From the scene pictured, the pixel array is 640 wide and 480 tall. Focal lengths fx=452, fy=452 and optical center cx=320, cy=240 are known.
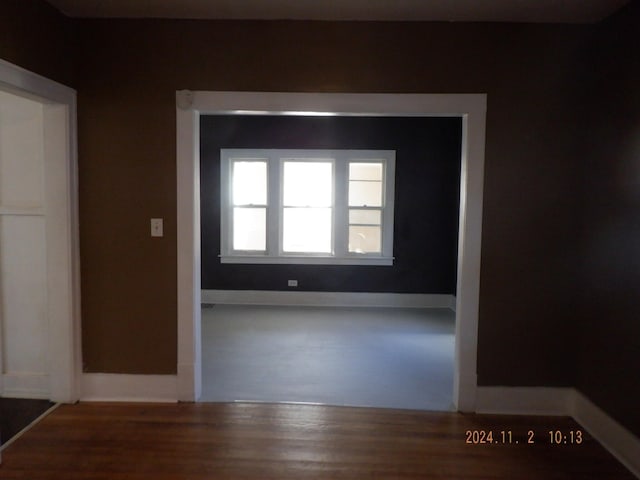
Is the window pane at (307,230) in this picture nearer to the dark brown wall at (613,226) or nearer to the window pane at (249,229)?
the window pane at (249,229)

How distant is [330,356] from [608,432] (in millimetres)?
2190

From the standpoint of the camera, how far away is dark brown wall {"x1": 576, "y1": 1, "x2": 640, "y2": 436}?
8.04 ft

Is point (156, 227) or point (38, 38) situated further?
point (156, 227)

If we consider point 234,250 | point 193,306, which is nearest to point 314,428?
point 193,306

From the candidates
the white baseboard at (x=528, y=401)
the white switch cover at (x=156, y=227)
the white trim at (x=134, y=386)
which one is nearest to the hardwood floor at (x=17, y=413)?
the white trim at (x=134, y=386)

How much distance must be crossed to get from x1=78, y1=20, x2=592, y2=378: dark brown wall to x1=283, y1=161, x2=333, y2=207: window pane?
3.33 m

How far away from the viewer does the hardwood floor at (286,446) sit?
2.33 m

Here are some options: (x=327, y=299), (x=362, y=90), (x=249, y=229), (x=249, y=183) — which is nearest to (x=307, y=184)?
(x=249, y=183)

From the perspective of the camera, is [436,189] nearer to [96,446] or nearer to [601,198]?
[601,198]

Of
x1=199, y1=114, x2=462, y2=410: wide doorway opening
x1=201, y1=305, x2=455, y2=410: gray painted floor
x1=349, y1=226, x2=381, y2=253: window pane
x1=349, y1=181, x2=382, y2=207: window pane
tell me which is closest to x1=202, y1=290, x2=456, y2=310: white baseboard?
x1=199, y1=114, x2=462, y2=410: wide doorway opening

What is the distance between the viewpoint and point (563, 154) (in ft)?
9.53

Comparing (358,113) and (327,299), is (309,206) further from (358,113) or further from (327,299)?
(358,113)

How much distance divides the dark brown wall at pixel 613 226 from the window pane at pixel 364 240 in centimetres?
352

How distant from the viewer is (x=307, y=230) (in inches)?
249
